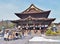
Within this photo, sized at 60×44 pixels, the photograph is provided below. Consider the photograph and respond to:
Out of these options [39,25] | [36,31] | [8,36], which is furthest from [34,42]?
[39,25]

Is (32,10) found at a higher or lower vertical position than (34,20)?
higher

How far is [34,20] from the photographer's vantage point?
1725 inches

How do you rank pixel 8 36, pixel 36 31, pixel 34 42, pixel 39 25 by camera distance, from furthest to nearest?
1. pixel 39 25
2. pixel 36 31
3. pixel 8 36
4. pixel 34 42

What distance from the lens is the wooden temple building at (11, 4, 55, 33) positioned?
43469mm

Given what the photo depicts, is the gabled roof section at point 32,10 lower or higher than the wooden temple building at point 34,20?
higher

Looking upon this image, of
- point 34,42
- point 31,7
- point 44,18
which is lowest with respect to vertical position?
point 34,42

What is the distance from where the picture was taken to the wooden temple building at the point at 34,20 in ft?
143

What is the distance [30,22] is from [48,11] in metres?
5.52

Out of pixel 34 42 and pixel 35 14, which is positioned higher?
pixel 35 14

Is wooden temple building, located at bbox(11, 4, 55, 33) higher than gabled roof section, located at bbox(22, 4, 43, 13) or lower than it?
lower

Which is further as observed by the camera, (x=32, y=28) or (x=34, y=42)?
(x=32, y=28)

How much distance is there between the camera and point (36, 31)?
4203 centimetres

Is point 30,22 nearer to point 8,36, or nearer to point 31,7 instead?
point 31,7

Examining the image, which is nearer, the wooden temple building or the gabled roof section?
the wooden temple building
